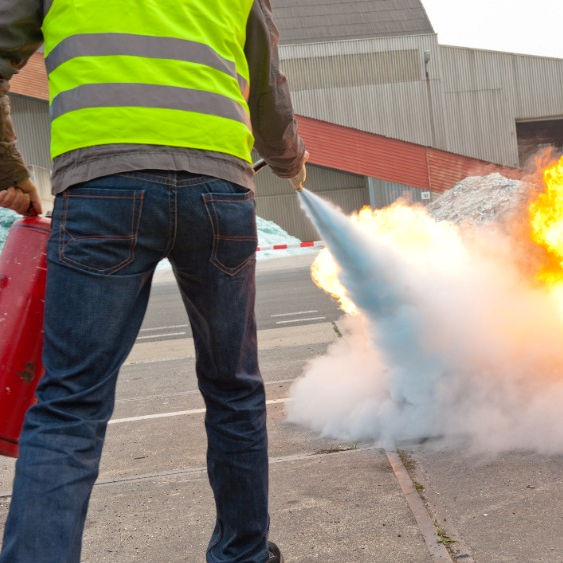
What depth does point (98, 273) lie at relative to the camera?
1.85 m

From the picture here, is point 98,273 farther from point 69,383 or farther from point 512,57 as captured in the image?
point 512,57

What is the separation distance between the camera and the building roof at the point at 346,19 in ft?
107

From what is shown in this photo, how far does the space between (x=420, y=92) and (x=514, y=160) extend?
487 cm

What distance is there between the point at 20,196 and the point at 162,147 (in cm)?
74

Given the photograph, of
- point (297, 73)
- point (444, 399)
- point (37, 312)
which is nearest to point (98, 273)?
point (37, 312)

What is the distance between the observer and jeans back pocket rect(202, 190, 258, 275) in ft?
6.45


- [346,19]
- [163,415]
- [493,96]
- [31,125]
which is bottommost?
[163,415]

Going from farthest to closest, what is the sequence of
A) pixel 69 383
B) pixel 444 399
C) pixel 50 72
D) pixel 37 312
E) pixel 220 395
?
1. pixel 444 399
2. pixel 37 312
3. pixel 220 395
4. pixel 50 72
5. pixel 69 383

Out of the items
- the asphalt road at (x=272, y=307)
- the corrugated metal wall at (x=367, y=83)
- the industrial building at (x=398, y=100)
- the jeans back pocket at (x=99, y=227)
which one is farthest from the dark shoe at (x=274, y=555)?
the corrugated metal wall at (x=367, y=83)

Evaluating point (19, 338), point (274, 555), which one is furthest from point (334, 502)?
point (19, 338)

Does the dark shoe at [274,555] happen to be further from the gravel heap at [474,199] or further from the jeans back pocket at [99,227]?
the gravel heap at [474,199]

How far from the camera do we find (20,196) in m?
2.41

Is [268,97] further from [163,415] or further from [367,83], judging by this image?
→ [367,83]

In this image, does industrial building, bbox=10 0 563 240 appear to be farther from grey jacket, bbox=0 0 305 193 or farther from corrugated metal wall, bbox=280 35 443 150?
grey jacket, bbox=0 0 305 193
